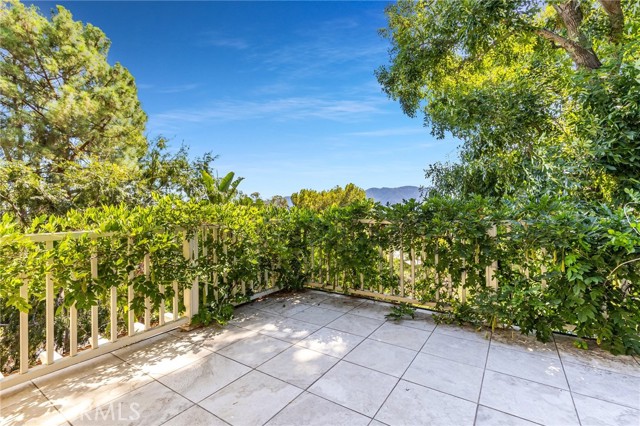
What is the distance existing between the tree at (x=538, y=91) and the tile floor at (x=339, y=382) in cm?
241

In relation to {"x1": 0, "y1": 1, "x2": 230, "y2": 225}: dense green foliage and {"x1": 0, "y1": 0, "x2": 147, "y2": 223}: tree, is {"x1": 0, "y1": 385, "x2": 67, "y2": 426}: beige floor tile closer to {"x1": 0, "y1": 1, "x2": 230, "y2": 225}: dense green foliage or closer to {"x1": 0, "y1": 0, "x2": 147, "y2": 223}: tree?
{"x1": 0, "y1": 1, "x2": 230, "y2": 225}: dense green foliage

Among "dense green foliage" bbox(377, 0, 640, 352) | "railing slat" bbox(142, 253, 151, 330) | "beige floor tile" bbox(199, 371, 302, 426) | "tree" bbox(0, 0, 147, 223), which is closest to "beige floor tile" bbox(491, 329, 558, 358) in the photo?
"dense green foliage" bbox(377, 0, 640, 352)

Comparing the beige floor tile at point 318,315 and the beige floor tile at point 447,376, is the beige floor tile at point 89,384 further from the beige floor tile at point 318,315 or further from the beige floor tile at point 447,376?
the beige floor tile at point 447,376

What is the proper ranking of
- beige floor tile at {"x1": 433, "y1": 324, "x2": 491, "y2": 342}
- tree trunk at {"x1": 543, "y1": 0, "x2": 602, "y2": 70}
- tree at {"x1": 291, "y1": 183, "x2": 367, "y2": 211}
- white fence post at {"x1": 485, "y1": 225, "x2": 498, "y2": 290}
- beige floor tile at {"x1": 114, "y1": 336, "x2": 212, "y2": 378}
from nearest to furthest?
beige floor tile at {"x1": 114, "y1": 336, "x2": 212, "y2": 378} < beige floor tile at {"x1": 433, "y1": 324, "x2": 491, "y2": 342} < white fence post at {"x1": 485, "y1": 225, "x2": 498, "y2": 290} < tree trunk at {"x1": 543, "y1": 0, "x2": 602, "y2": 70} < tree at {"x1": 291, "y1": 183, "x2": 367, "y2": 211}

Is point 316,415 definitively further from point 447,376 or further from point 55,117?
point 55,117

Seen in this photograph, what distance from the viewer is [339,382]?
2.09 meters

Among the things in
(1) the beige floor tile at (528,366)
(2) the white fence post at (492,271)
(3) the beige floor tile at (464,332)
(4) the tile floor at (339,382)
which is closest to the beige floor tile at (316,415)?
(4) the tile floor at (339,382)

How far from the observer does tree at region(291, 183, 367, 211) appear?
1723 centimetres

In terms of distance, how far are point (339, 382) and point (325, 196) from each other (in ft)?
52.3

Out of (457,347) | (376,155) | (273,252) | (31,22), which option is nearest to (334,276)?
(273,252)

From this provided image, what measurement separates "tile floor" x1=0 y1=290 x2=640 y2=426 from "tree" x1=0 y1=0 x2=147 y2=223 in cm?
776

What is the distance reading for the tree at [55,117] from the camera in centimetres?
771

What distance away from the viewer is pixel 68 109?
888 centimetres

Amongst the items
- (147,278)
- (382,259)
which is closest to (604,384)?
(382,259)
